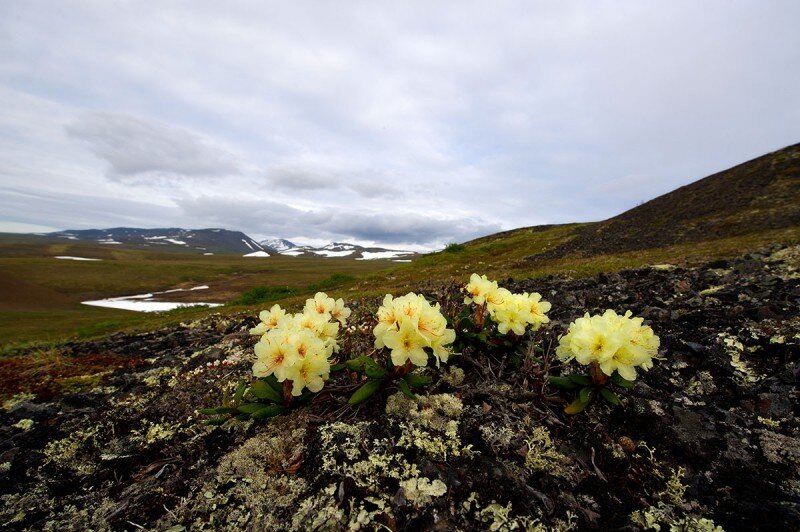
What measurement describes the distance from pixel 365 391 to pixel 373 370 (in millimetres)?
206

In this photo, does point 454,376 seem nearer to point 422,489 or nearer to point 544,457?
point 544,457

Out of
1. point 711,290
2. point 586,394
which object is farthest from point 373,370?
point 711,290

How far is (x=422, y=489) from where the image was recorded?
2740 millimetres

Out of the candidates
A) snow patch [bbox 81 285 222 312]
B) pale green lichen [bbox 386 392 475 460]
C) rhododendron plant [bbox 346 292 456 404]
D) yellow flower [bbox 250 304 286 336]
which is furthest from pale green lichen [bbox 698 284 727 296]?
snow patch [bbox 81 285 222 312]

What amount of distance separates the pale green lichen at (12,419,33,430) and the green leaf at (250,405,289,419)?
115 inches

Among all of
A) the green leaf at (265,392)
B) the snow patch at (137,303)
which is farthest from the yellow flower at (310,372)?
the snow patch at (137,303)

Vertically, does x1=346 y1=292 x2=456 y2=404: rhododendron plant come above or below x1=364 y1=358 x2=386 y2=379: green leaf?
above

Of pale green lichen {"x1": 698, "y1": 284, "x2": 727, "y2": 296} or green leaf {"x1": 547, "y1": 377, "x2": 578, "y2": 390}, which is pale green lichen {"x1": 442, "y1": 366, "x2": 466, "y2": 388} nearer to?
green leaf {"x1": 547, "y1": 377, "x2": 578, "y2": 390}

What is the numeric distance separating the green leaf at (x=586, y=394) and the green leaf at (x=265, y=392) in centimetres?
A: 290

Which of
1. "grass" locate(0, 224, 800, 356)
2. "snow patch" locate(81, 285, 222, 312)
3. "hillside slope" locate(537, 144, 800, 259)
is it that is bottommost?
"snow patch" locate(81, 285, 222, 312)

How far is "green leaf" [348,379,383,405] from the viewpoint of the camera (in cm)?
343

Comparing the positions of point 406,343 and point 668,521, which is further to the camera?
point 406,343

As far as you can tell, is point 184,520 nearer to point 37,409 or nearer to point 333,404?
point 333,404

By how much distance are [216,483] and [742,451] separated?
4.34 m
